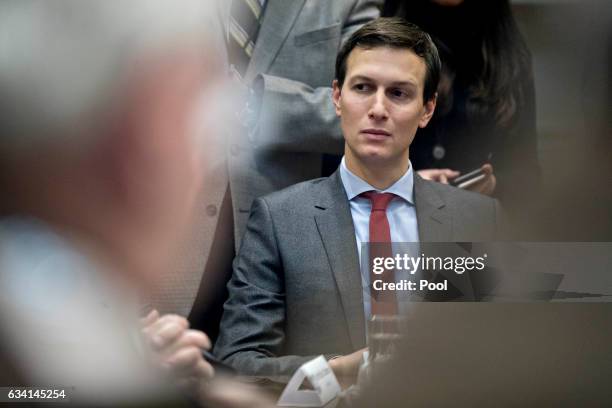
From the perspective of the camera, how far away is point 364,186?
97.5 inches

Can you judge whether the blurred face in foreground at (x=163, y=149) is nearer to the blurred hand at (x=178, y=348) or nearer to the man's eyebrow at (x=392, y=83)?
the blurred hand at (x=178, y=348)

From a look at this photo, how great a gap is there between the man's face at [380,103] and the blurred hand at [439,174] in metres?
0.09

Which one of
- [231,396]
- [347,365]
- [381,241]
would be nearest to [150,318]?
[231,396]

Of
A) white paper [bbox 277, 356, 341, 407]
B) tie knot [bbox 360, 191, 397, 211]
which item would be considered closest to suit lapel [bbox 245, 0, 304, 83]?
tie knot [bbox 360, 191, 397, 211]

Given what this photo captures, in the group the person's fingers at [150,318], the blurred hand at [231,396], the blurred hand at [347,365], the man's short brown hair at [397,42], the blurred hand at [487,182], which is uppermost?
→ the man's short brown hair at [397,42]

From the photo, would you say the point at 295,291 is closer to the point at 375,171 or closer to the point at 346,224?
the point at 346,224

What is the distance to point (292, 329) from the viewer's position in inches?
96.0

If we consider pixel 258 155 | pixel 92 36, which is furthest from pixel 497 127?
pixel 92 36

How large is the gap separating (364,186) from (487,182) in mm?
340

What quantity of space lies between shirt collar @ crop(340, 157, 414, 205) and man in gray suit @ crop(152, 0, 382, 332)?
73 mm

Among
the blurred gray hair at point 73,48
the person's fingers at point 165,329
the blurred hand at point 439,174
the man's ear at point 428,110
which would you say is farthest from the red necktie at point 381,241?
the blurred gray hair at point 73,48

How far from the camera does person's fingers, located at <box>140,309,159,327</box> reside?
2512mm

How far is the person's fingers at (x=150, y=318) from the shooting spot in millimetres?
2512

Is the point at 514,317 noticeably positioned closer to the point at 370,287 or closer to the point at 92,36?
the point at 370,287
